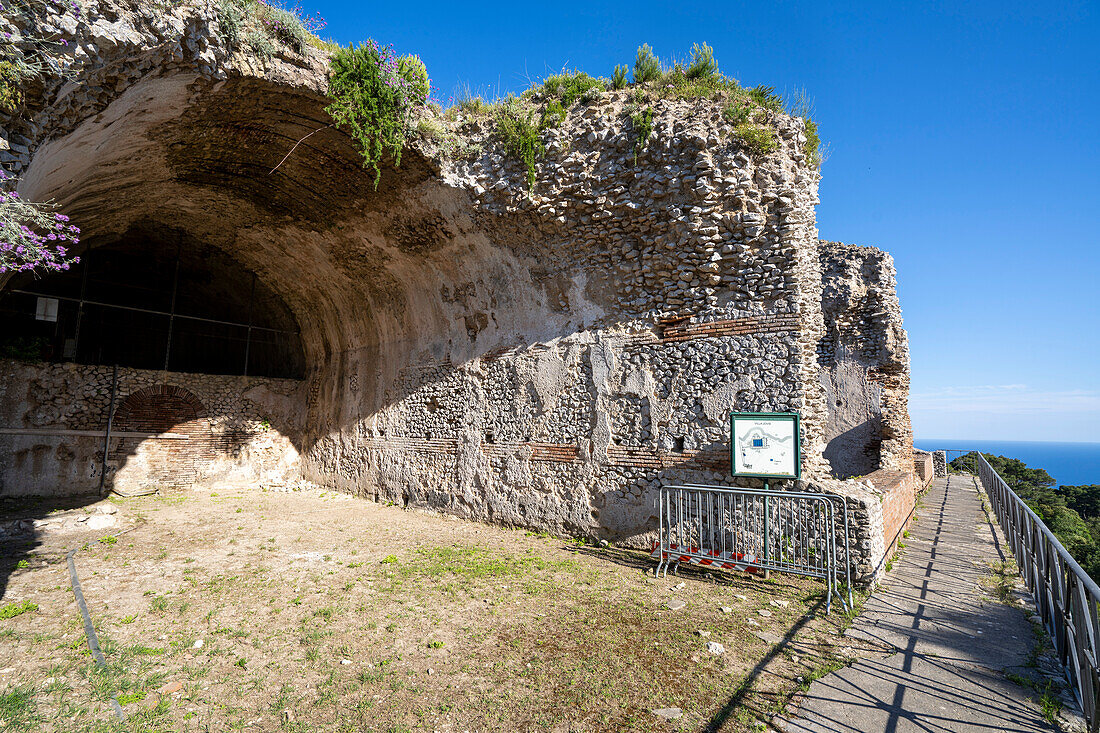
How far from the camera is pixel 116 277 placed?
1351 cm

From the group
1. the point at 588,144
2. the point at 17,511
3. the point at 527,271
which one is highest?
the point at 588,144

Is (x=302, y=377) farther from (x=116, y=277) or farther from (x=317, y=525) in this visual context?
(x=317, y=525)

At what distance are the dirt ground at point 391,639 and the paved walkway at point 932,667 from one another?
0.25 m

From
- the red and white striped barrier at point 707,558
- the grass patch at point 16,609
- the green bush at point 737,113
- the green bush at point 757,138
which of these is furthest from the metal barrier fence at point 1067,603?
the grass patch at point 16,609

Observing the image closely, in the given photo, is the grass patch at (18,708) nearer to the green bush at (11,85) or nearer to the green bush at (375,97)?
the green bush at (11,85)

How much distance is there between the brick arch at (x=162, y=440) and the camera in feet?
37.6

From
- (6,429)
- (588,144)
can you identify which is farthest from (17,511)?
(588,144)

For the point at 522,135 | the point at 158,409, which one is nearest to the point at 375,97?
the point at 522,135

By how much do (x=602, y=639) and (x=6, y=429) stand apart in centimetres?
1240

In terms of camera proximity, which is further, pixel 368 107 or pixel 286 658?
pixel 368 107

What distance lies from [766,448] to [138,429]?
43.0 feet

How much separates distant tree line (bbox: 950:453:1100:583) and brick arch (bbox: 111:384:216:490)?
20.4m

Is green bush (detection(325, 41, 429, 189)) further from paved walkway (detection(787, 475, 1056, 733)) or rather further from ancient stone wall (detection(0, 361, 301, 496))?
paved walkway (detection(787, 475, 1056, 733))

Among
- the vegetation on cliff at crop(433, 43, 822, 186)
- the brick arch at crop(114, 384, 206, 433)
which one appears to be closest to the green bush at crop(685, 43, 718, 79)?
the vegetation on cliff at crop(433, 43, 822, 186)
